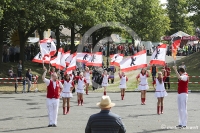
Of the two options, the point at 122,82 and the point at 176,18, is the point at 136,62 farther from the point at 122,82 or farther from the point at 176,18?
A: the point at 176,18

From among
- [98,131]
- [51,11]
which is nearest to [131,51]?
[51,11]

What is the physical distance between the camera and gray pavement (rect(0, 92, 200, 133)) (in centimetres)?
1666

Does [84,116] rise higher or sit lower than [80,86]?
lower

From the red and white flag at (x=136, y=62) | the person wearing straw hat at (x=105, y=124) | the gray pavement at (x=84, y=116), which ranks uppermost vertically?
the red and white flag at (x=136, y=62)

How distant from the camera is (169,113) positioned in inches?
824

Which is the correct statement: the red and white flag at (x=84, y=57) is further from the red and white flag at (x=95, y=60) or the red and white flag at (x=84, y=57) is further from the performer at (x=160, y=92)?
the performer at (x=160, y=92)

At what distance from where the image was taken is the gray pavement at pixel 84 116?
16.7 meters

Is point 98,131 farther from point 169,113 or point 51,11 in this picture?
point 51,11

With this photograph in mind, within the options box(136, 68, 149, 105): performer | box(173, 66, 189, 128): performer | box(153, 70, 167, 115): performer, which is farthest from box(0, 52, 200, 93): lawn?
box(173, 66, 189, 128): performer

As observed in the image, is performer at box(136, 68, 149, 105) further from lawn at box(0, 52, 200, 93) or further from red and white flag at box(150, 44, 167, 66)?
lawn at box(0, 52, 200, 93)

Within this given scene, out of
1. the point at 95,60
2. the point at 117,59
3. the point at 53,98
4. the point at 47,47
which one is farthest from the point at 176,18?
the point at 53,98

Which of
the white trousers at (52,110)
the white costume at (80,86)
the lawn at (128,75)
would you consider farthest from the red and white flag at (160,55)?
the lawn at (128,75)

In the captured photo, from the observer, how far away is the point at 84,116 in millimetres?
19906

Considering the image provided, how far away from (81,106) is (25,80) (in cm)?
960
